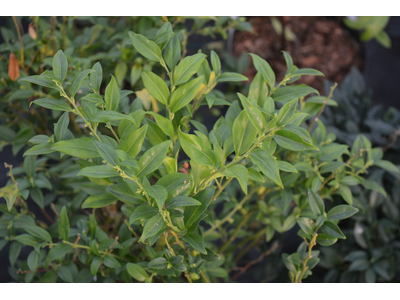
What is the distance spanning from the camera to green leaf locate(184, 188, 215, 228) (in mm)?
497

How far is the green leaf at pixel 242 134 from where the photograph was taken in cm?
47

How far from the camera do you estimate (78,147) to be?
0.45 metres

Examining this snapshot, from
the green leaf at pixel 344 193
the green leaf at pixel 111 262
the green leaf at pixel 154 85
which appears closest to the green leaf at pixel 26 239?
the green leaf at pixel 111 262

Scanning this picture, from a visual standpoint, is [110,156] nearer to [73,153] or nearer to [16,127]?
[73,153]

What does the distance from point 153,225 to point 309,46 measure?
166 cm

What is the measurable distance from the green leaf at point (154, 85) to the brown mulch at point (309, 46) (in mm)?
1316

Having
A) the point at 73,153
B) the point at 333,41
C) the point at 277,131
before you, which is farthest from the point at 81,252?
the point at 333,41

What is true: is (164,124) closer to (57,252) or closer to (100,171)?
(100,171)

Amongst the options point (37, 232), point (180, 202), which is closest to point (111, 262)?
point (37, 232)

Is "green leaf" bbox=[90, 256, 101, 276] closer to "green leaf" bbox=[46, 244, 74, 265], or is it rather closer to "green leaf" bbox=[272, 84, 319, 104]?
"green leaf" bbox=[46, 244, 74, 265]

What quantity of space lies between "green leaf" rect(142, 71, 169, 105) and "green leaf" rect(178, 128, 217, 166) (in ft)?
0.35

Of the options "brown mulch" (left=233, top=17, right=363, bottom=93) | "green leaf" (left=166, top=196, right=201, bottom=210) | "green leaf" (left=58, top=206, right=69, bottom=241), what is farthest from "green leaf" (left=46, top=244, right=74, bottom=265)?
"brown mulch" (left=233, top=17, right=363, bottom=93)

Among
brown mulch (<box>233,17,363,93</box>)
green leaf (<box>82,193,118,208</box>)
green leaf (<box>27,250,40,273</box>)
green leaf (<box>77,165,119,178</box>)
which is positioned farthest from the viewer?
brown mulch (<box>233,17,363,93</box>)

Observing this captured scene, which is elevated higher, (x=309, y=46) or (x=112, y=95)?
(x=112, y=95)
